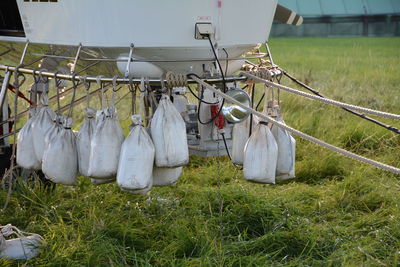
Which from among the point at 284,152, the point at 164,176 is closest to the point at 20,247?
the point at 164,176

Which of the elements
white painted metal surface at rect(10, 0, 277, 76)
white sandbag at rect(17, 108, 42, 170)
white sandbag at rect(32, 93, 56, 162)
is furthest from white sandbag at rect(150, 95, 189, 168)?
white sandbag at rect(17, 108, 42, 170)

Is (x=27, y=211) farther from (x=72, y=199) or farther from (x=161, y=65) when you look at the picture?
(x=161, y=65)

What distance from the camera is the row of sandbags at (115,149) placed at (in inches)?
132

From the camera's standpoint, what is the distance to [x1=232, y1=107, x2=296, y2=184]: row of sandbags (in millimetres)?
3562

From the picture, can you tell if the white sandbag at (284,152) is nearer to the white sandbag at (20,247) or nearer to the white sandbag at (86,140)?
the white sandbag at (86,140)

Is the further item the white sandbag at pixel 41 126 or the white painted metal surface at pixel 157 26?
the white sandbag at pixel 41 126

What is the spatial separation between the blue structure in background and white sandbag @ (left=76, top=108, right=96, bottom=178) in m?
19.4

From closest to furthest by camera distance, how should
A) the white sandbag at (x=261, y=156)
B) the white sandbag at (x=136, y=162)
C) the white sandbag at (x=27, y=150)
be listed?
the white sandbag at (x=136, y=162), the white sandbag at (x=261, y=156), the white sandbag at (x=27, y=150)

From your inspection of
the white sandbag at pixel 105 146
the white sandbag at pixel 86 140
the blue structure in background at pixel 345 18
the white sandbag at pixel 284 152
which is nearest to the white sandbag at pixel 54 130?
the white sandbag at pixel 86 140

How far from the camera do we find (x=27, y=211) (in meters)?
4.29

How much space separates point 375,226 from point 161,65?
5.76ft

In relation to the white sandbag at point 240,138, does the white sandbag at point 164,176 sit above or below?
below

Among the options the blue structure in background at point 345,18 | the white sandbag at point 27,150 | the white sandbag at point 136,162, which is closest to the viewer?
the white sandbag at point 136,162

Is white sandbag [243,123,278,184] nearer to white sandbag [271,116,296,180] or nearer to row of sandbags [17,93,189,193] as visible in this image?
white sandbag [271,116,296,180]
